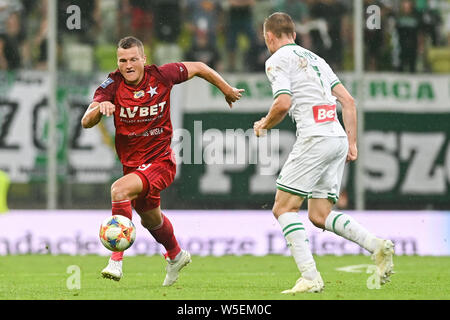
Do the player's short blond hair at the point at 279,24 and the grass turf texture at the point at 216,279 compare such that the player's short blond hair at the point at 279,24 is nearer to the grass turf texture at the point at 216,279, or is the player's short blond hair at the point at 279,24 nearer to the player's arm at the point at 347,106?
the player's arm at the point at 347,106

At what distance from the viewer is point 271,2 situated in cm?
1412

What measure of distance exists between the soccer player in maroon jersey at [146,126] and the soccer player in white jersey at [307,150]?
3.64 feet

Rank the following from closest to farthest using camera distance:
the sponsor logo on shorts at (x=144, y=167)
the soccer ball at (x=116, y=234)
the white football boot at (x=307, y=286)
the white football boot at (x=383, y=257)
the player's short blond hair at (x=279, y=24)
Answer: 1. the white football boot at (x=307, y=286)
2. the white football boot at (x=383, y=257)
3. the player's short blond hair at (x=279, y=24)
4. the soccer ball at (x=116, y=234)
5. the sponsor logo on shorts at (x=144, y=167)

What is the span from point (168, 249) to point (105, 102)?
1.61 meters

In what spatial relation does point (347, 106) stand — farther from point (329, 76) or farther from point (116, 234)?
point (116, 234)

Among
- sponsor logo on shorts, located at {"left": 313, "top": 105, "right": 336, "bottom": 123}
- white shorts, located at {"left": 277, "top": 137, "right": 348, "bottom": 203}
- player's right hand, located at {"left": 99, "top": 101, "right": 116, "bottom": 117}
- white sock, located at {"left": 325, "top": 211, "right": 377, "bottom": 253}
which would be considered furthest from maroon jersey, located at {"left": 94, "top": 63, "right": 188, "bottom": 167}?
white sock, located at {"left": 325, "top": 211, "right": 377, "bottom": 253}

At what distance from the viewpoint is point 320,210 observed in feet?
A: 26.0

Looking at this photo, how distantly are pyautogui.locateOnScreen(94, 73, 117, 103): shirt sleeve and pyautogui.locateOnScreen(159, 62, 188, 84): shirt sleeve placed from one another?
1.43 feet

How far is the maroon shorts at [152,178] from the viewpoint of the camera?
8375 mm

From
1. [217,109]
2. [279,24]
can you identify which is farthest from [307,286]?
[217,109]

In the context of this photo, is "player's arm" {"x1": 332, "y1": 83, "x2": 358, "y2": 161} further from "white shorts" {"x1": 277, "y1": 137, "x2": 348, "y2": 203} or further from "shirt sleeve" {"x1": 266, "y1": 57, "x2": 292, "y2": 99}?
"shirt sleeve" {"x1": 266, "y1": 57, "x2": 292, "y2": 99}

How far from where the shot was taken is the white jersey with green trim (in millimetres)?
7623

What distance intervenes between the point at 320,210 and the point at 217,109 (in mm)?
5648

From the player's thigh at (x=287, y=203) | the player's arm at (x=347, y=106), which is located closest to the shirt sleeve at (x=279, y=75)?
the player's arm at (x=347, y=106)
